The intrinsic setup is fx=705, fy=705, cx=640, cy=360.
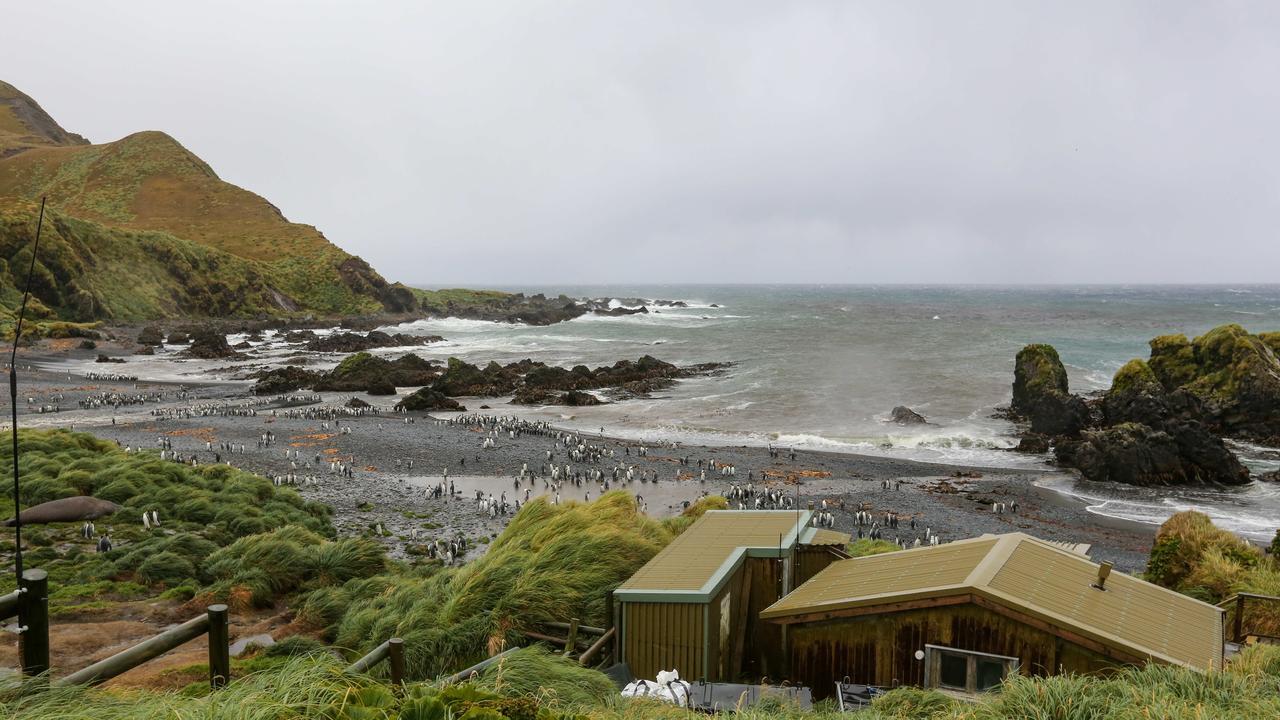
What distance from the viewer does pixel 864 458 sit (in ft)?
109

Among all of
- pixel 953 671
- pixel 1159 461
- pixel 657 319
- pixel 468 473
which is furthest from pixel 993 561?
pixel 657 319

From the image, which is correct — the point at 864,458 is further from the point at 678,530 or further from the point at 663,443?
the point at 678,530

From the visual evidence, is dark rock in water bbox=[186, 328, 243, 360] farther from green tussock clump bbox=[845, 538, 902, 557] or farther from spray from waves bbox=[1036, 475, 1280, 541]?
A: spray from waves bbox=[1036, 475, 1280, 541]

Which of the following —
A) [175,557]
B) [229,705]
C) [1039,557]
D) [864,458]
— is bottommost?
[864,458]

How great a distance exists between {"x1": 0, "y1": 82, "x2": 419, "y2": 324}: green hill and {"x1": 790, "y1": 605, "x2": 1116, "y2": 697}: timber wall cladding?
79759 millimetres

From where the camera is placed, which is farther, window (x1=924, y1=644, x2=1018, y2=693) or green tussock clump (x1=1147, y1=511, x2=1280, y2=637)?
green tussock clump (x1=1147, y1=511, x2=1280, y2=637)

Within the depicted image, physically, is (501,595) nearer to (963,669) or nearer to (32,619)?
(963,669)

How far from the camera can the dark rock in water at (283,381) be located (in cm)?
4819

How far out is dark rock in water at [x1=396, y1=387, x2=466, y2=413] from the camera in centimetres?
4462

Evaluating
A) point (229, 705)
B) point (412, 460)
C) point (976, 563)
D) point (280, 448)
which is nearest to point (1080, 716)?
point (976, 563)

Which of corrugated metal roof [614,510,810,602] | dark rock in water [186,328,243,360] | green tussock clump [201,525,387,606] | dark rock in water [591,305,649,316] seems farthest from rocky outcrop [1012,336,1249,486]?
dark rock in water [591,305,649,316]

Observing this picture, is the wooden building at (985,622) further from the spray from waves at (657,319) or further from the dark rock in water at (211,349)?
the spray from waves at (657,319)

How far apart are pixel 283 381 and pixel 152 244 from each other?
6342 centimetres

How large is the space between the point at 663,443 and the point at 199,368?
43.8 m
